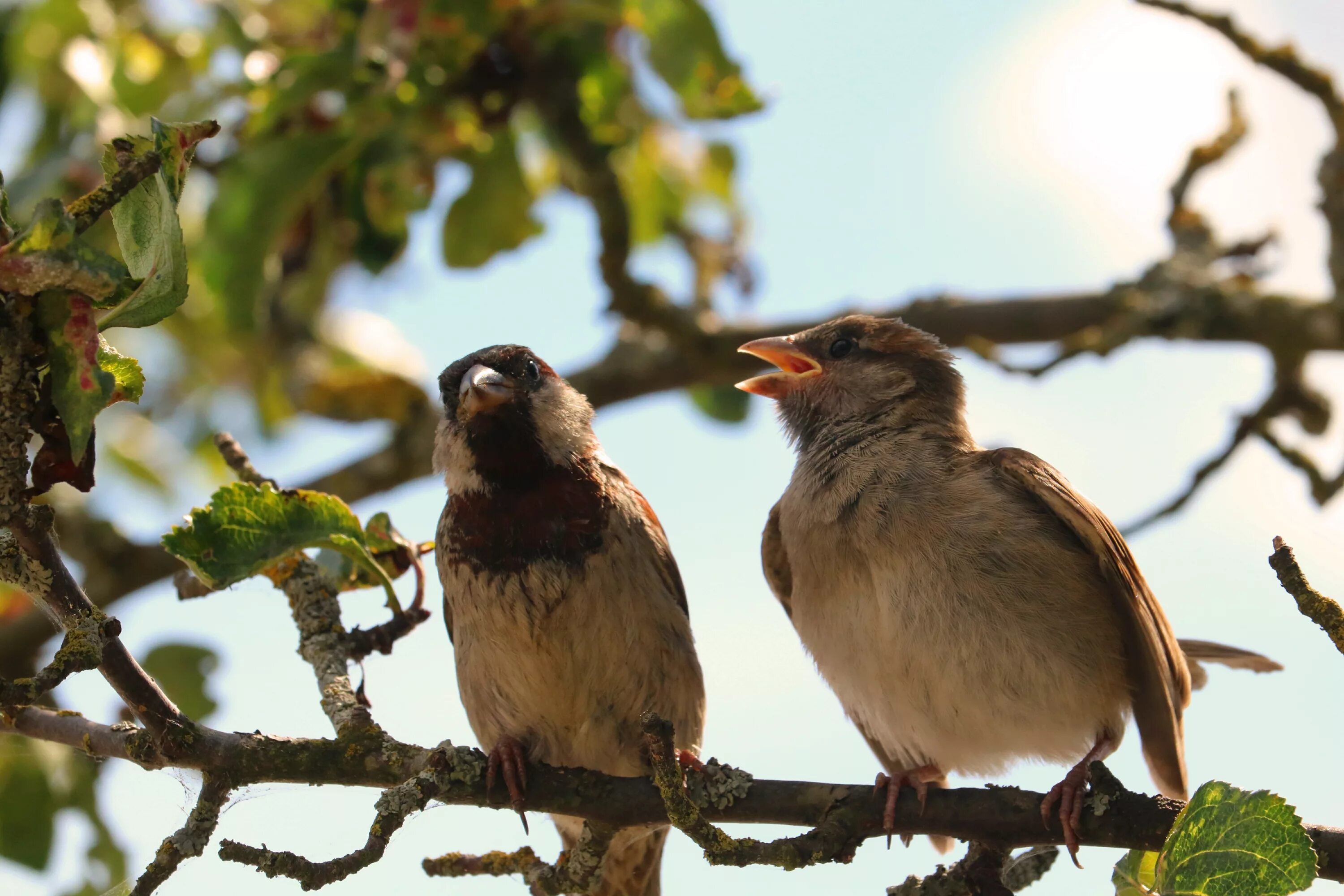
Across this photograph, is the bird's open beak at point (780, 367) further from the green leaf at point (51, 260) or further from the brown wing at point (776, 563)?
the green leaf at point (51, 260)

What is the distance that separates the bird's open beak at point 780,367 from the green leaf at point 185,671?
6.17 ft

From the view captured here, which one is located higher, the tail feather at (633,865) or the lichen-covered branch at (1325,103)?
the lichen-covered branch at (1325,103)

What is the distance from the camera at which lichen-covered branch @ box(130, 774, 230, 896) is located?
2312 millimetres

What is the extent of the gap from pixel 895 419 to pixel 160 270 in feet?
8.53

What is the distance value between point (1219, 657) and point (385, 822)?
2.56m

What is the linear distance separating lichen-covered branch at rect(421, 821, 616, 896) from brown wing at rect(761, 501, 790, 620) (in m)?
1.40

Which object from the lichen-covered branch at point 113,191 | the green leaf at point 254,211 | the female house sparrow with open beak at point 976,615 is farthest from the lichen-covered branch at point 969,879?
the green leaf at point 254,211

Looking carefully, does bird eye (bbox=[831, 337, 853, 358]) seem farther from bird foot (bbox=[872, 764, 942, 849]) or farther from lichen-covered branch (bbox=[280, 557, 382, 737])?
lichen-covered branch (bbox=[280, 557, 382, 737])

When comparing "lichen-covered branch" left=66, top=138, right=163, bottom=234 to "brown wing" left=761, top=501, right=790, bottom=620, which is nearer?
"lichen-covered branch" left=66, top=138, right=163, bottom=234

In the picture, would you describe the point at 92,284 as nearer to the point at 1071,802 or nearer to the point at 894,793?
the point at 894,793

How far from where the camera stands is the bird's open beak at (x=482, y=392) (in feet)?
12.7

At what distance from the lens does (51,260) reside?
1.94 m

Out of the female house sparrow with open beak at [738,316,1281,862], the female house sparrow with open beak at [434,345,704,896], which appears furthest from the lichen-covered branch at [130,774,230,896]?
the female house sparrow with open beak at [738,316,1281,862]

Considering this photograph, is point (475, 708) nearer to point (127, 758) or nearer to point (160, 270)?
point (127, 758)
